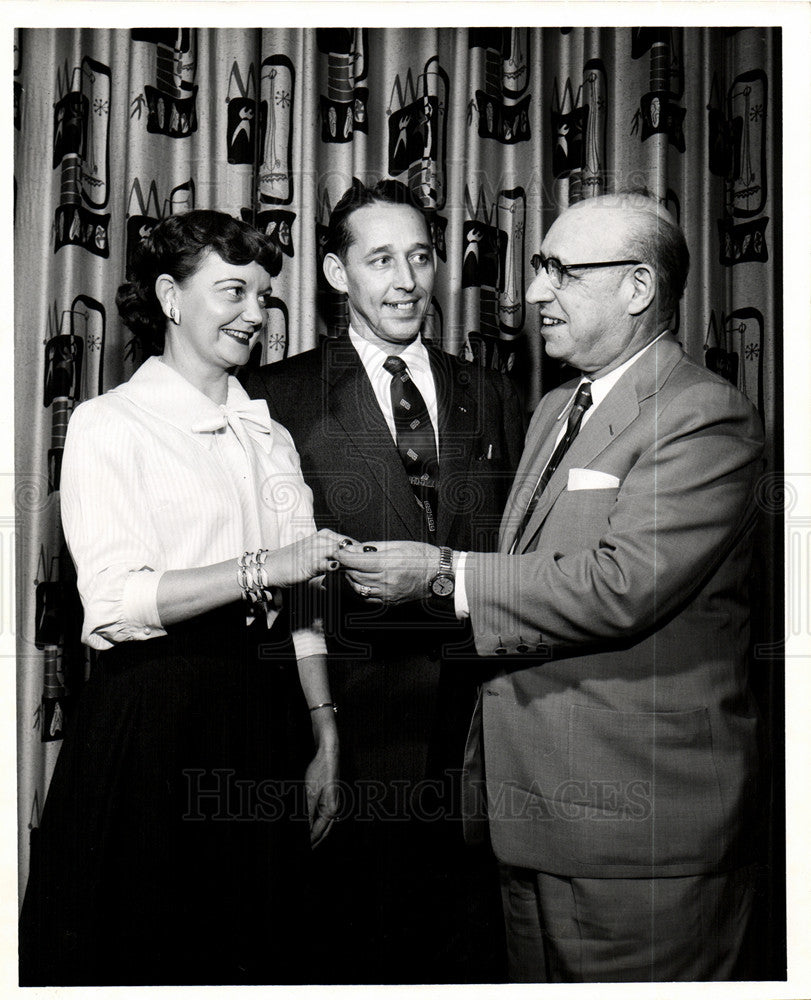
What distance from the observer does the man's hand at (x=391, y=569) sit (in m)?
2.09

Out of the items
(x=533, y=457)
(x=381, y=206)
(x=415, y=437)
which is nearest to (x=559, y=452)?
(x=533, y=457)

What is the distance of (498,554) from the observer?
2.10 metres

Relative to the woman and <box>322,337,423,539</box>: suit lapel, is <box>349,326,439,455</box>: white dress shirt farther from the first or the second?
the woman

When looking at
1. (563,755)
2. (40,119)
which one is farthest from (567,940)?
(40,119)

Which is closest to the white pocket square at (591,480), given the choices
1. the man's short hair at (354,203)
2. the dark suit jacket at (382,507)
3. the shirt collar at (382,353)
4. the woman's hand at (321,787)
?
the dark suit jacket at (382,507)

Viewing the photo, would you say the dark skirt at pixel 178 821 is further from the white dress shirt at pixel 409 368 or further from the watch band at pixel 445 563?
the white dress shirt at pixel 409 368

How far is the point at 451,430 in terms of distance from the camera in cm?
218

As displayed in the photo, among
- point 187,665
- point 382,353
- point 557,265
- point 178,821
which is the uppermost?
point 557,265

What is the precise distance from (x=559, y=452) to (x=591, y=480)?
0.11 meters

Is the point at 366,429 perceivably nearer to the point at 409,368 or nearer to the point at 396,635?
the point at 409,368

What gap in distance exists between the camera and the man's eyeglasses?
212 centimetres

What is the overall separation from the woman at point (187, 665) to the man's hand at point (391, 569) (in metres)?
0.07

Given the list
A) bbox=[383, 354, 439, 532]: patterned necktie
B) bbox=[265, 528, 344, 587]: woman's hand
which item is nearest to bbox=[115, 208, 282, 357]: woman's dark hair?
bbox=[383, 354, 439, 532]: patterned necktie

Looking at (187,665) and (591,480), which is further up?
(591,480)
